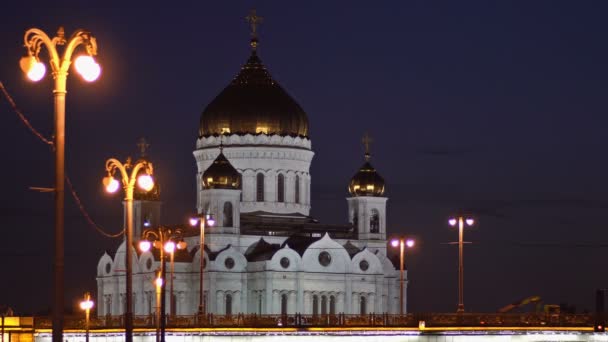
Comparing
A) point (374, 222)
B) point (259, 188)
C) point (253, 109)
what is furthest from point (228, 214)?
point (374, 222)

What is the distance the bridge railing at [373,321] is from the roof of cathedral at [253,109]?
144ft

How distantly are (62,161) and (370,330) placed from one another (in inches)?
1519

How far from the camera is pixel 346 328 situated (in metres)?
68.5

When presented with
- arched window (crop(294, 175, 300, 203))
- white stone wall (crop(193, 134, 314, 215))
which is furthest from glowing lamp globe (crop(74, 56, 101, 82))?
arched window (crop(294, 175, 300, 203))

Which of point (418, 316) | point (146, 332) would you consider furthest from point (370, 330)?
point (146, 332)

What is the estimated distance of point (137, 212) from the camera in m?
124

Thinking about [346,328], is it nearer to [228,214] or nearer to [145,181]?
[145,181]

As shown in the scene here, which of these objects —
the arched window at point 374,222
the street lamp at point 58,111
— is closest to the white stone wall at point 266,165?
the arched window at point 374,222

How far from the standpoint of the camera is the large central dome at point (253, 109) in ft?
406

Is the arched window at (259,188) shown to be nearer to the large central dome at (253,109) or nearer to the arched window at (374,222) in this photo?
the large central dome at (253,109)

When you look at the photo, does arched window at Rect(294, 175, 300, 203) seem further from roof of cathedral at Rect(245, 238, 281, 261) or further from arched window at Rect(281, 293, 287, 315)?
arched window at Rect(281, 293, 287, 315)

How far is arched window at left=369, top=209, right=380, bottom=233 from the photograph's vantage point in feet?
413

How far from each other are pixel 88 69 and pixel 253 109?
308 feet

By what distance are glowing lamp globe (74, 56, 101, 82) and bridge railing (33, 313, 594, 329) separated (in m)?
36.7
